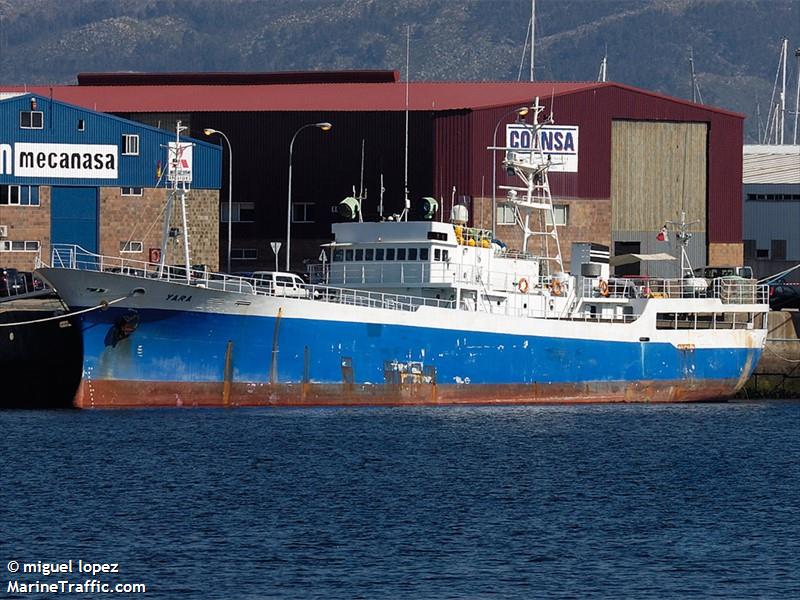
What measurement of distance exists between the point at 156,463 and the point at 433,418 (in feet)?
45.1

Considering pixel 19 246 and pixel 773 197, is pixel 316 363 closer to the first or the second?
pixel 19 246

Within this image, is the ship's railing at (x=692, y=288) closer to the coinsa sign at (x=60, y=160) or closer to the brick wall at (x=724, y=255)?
the brick wall at (x=724, y=255)

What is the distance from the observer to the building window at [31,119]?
8044cm

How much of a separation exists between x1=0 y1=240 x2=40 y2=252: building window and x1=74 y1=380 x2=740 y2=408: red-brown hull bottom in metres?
25.5

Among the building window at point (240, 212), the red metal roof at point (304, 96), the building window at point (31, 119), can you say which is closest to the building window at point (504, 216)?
the red metal roof at point (304, 96)

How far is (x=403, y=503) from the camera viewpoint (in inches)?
1624

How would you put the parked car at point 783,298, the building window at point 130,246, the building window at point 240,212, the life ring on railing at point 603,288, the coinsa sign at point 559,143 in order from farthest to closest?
the building window at point 240,212, the coinsa sign at point 559,143, the parked car at point 783,298, the building window at point 130,246, the life ring on railing at point 603,288

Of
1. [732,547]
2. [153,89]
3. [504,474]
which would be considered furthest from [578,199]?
[732,547]

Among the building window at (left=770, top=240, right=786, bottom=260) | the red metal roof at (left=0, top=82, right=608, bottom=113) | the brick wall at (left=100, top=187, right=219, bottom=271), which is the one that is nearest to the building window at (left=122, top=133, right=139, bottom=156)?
the brick wall at (left=100, top=187, right=219, bottom=271)

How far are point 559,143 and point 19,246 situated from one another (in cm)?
2906

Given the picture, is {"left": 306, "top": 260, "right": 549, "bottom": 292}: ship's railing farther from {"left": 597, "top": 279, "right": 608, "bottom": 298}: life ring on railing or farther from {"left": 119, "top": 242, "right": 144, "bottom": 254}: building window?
{"left": 119, "top": 242, "right": 144, "bottom": 254}: building window

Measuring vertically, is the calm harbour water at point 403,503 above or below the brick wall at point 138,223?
below

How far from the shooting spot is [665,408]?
6456 cm

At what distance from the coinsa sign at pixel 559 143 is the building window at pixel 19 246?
2530 centimetres
